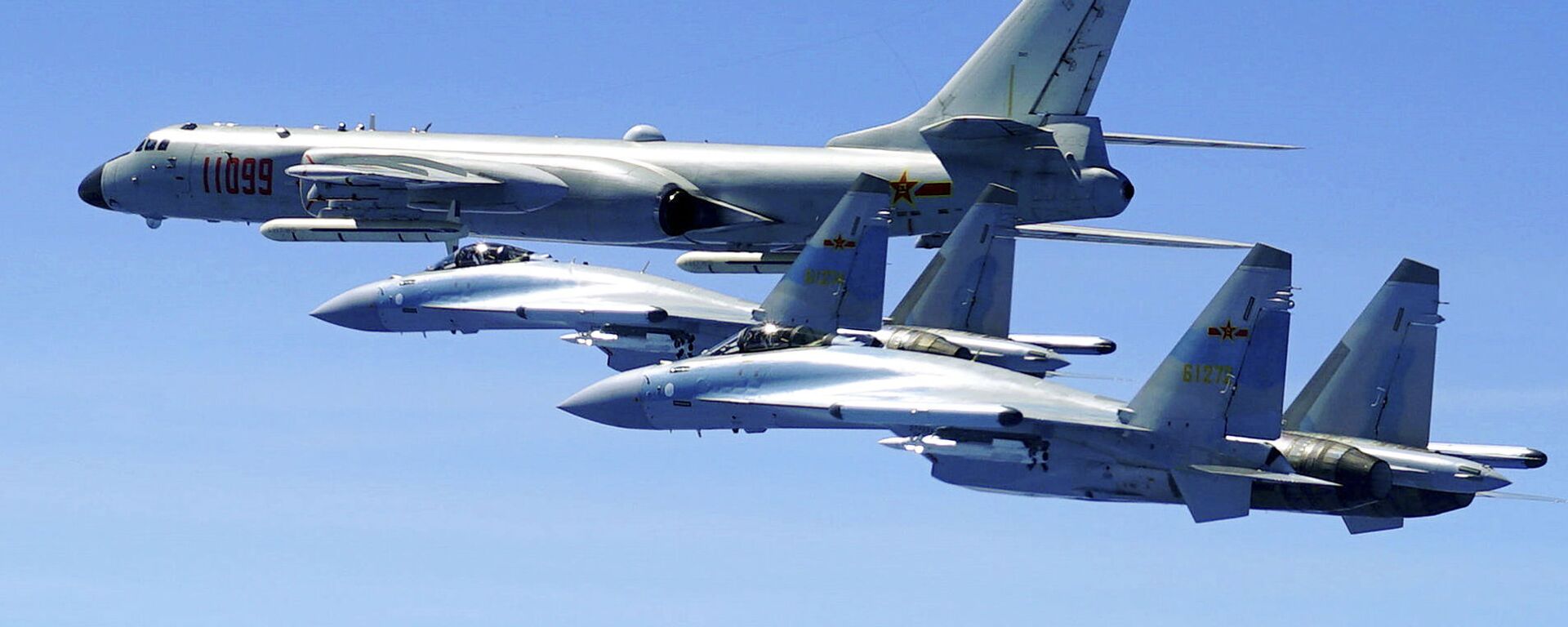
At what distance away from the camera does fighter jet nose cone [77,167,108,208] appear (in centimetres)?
7488

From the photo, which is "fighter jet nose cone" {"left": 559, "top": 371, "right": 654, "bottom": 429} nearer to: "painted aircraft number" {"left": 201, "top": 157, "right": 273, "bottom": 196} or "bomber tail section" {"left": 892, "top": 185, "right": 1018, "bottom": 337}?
"bomber tail section" {"left": 892, "top": 185, "right": 1018, "bottom": 337}

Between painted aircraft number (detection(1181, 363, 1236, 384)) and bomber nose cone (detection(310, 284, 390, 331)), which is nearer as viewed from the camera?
painted aircraft number (detection(1181, 363, 1236, 384))

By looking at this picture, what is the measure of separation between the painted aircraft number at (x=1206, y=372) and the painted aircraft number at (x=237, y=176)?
30252mm

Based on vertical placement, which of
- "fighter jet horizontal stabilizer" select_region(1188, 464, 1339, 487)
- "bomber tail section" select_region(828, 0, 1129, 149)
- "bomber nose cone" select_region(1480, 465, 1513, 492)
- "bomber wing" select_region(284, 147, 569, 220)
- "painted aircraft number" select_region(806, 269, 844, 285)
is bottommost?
"fighter jet horizontal stabilizer" select_region(1188, 464, 1339, 487)

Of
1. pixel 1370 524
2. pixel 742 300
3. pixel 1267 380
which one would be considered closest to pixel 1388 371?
pixel 1370 524

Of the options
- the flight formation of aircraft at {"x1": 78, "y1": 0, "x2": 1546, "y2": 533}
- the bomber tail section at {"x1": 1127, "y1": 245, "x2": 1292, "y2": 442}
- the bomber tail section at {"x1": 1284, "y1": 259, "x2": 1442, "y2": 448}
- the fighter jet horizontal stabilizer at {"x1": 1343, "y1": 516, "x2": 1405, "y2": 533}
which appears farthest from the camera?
the bomber tail section at {"x1": 1284, "y1": 259, "x2": 1442, "y2": 448}

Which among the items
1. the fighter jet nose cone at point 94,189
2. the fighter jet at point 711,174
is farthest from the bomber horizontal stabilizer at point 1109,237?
the fighter jet nose cone at point 94,189

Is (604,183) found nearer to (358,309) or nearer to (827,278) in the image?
(358,309)

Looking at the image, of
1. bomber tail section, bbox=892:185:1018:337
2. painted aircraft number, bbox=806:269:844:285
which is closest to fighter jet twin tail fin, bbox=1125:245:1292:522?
bomber tail section, bbox=892:185:1018:337

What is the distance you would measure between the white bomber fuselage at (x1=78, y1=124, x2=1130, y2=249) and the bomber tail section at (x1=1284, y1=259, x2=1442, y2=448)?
1333cm

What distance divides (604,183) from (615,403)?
13.9 metres

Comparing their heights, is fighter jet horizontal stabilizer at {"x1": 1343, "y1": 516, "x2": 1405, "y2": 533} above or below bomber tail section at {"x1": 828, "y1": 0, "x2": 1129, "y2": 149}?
below

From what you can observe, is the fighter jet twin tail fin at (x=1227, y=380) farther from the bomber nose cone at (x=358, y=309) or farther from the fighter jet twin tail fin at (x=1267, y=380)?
the bomber nose cone at (x=358, y=309)

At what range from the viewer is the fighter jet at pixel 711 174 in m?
65.0
